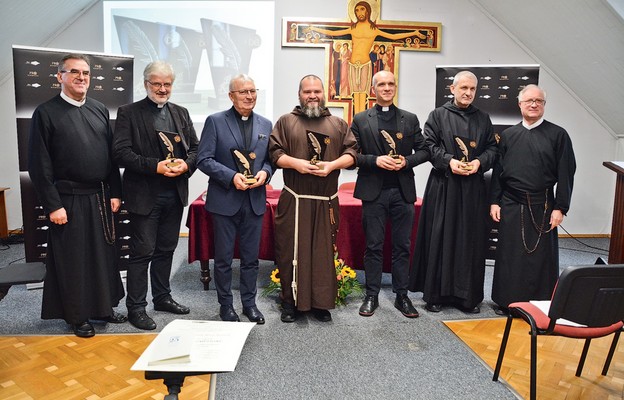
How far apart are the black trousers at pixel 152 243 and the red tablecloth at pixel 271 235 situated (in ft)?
1.86

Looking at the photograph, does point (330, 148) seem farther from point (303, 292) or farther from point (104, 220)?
point (104, 220)

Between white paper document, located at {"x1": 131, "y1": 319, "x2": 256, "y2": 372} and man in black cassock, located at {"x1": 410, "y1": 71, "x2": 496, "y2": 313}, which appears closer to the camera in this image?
white paper document, located at {"x1": 131, "y1": 319, "x2": 256, "y2": 372}

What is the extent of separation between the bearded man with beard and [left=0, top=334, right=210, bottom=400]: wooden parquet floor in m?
0.97

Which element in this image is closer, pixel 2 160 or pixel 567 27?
pixel 567 27

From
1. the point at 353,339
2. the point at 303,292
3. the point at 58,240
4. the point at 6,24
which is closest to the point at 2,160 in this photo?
the point at 6,24

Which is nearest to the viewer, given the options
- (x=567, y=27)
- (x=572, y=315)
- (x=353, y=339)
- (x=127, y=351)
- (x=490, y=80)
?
(x=572, y=315)

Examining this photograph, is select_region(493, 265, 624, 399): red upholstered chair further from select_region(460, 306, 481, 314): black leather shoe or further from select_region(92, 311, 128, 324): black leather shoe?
select_region(92, 311, 128, 324): black leather shoe

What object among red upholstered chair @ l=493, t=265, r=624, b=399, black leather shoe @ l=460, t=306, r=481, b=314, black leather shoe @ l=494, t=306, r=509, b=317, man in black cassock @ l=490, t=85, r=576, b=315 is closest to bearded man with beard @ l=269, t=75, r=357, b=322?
black leather shoe @ l=460, t=306, r=481, b=314

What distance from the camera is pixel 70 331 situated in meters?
3.29

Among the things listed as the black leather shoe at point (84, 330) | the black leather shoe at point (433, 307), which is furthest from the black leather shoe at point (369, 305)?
the black leather shoe at point (84, 330)

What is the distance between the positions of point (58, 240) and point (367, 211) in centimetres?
206

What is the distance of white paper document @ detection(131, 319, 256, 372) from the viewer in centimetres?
127

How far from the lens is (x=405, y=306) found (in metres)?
3.64

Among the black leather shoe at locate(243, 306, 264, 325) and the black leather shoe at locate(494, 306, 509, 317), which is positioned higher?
the black leather shoe at locate(243, 306, 264, 325)
